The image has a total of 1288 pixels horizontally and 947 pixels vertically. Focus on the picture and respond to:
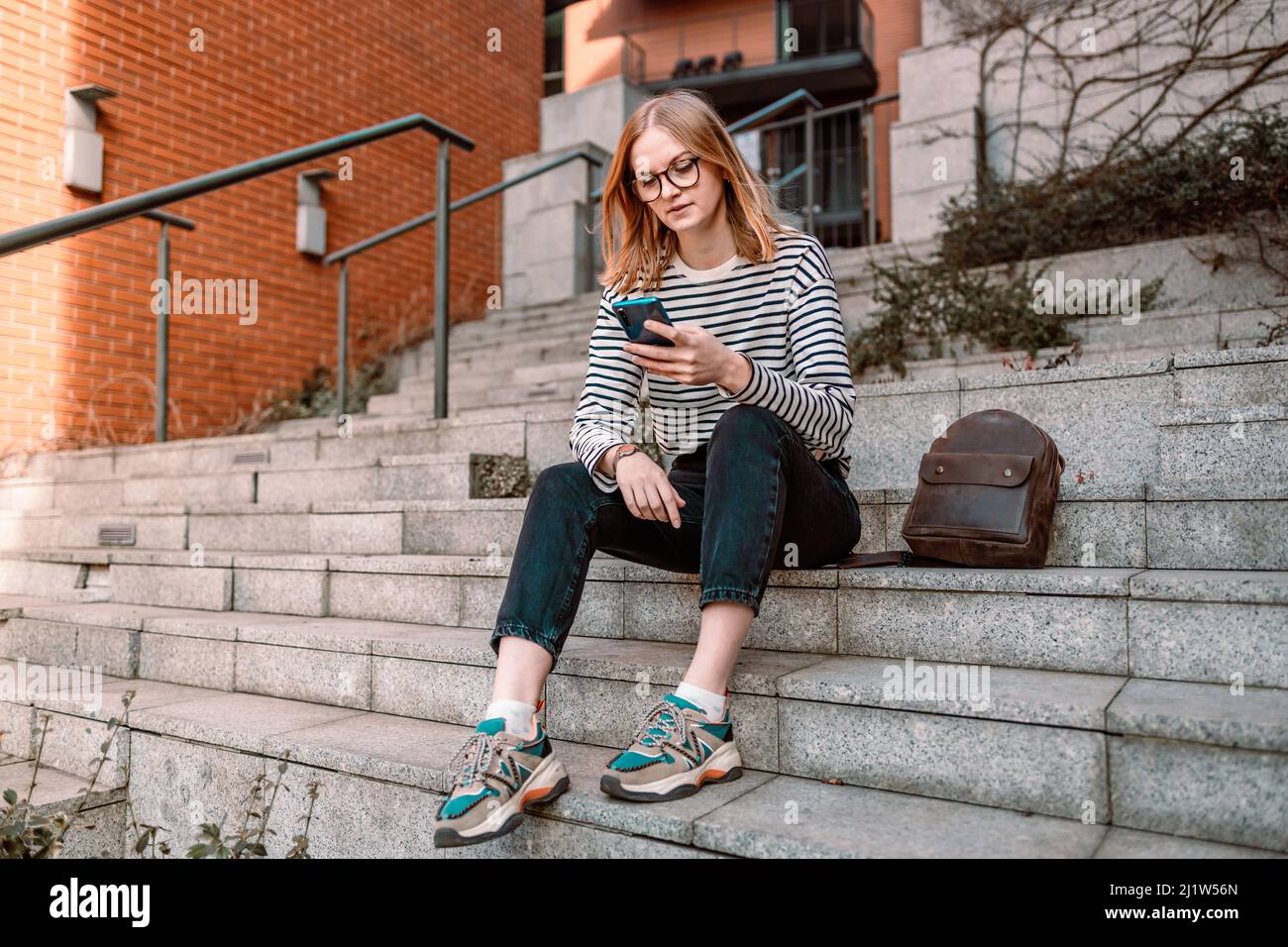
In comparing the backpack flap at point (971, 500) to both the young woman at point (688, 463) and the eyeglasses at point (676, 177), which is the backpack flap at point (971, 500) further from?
the eyeglasses at point (676, 177)

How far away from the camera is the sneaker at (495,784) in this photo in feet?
4.42

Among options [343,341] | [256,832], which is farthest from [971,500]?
[343,341]

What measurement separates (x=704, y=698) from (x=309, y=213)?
19.7 ft

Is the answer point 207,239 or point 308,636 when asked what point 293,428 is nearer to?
point 207,239

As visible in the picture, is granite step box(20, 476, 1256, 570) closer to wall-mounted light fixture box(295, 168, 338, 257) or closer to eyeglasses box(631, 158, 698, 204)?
eyeglasses box(631, 158, 698, 204)

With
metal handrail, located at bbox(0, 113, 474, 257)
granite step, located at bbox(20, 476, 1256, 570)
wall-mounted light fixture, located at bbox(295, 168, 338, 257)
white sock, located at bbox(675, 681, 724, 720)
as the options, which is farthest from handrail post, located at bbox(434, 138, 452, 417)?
wall-mounted light fixture, located at bbox(295, 168, 338, 257)

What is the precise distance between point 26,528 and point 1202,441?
14.8ft

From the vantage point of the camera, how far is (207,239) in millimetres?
5797

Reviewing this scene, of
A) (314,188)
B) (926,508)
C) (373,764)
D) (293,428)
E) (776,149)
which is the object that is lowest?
(373,764)

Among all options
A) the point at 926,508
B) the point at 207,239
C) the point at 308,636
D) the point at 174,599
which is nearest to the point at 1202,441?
the point at 926,508

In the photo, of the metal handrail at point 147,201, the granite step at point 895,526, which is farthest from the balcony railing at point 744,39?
the granite step at point 895,526

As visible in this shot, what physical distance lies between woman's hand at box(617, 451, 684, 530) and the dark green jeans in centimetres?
6

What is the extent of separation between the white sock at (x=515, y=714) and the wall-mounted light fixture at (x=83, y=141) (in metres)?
5.01

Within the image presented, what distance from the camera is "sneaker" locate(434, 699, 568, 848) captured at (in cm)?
135
